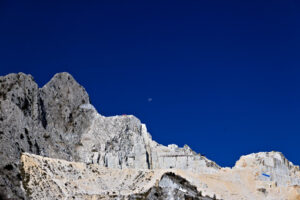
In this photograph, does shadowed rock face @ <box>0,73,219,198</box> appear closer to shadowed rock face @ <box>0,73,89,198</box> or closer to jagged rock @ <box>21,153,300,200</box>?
shadowed rock face @ <box>0,73,89,198</box>

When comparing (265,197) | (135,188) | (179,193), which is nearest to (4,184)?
(135,188)

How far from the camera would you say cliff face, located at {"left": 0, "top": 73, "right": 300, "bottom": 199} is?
68375 mm

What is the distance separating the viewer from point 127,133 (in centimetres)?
9556

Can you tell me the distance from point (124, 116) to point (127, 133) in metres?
5.13

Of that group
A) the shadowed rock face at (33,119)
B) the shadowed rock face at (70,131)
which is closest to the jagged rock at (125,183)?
the shadowed rock face at (33,119)

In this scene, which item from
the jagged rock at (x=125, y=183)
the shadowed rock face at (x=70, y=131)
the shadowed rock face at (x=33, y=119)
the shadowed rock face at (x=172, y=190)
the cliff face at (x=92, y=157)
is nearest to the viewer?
the shadowed rock face at (x=33, y=119)

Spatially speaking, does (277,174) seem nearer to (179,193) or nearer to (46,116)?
(179,193)

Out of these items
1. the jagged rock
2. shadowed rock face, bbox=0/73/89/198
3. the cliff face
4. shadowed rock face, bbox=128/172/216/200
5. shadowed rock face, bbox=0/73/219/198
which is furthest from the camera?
shadowed rock face, bbox=0/73/219/198

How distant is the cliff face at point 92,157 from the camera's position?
68.4 metres

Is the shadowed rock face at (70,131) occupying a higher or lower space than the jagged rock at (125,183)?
higher

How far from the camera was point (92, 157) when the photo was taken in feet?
287

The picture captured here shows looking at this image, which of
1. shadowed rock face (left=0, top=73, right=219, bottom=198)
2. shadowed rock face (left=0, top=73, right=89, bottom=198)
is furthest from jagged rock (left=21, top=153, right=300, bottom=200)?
shadowed rock face (left=0, top=73, right=219, bottom=198)

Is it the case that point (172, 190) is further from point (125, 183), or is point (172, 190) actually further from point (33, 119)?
point (33, 119)

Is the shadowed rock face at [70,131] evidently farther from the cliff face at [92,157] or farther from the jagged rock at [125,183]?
the jagged rock at [125,183]
